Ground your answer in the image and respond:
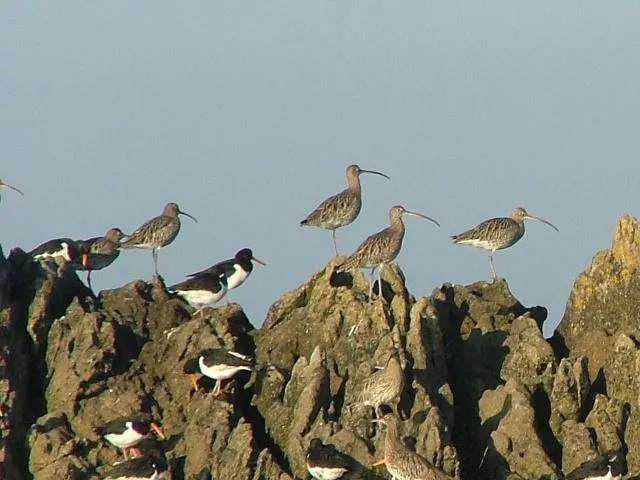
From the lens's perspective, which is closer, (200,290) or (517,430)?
(517,430)

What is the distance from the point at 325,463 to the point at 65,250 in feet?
38.1

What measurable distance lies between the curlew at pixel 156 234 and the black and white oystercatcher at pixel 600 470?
44.8 ft

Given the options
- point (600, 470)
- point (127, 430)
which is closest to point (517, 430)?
point (600, 470)

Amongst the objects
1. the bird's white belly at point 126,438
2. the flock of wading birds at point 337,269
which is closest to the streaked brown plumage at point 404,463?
the flock of wading birds at point 337,269

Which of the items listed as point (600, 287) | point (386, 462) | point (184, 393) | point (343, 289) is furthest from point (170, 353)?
point (600, 287)

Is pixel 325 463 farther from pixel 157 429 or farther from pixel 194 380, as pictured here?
pixel 194 380

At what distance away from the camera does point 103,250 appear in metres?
43.3

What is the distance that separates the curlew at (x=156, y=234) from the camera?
1715 inches

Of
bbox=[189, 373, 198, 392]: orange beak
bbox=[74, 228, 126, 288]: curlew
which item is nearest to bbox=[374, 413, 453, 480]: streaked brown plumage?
bbox=[189, 373, 198, 392]: orange beak

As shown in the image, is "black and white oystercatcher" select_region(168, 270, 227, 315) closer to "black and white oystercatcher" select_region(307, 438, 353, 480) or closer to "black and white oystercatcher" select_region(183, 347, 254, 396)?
"black and white oystercatcher" select_region(183, 347, 254, 396)

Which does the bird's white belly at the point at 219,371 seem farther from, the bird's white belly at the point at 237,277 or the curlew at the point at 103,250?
the curlew at the point at 103,250

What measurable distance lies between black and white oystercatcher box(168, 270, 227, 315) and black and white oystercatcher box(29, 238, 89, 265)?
3.53 metres

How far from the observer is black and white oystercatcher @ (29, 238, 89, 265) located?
40.9 m

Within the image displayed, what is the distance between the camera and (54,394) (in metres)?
34.3
